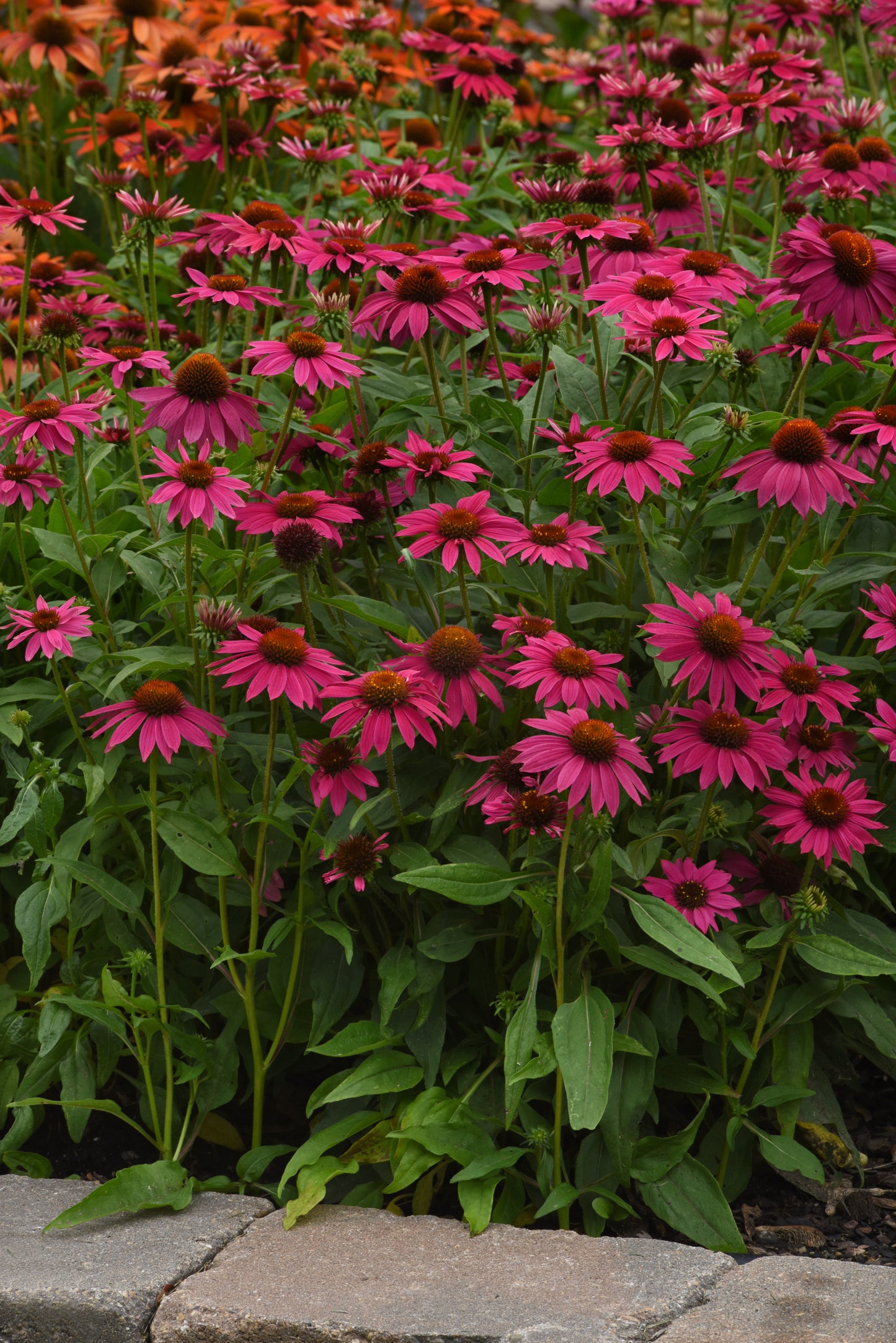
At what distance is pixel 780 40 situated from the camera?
341 centimetres

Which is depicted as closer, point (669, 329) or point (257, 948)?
point (669, 329)

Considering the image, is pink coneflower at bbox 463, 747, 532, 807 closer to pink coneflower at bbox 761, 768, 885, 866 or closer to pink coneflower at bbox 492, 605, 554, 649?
pink coneflower at bbox 492, 605, 554, 649

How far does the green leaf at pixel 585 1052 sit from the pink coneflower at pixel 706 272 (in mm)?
1046

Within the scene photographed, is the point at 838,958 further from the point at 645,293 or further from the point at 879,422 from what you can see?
the point at 645,293

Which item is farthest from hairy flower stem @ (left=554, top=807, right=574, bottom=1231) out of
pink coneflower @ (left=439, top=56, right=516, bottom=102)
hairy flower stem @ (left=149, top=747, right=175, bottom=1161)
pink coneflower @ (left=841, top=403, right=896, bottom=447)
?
pink coneflower @ (left=439, top=56, right=516, bottom=102)

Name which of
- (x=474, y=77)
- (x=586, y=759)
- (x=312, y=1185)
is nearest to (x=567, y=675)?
(x=586, y=759)

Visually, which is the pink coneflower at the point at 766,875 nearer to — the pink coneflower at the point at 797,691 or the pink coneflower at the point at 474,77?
the pink coneflower at the point at 797,691

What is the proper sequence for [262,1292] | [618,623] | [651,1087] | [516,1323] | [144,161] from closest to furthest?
[516,1323], [262,1292], [651,1087], [618,623], [144,161]

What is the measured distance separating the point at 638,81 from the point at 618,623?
122 cm

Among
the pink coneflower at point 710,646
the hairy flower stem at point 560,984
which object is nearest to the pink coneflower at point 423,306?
the pink coneflower at point 710,646

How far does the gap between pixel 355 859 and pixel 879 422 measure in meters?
0.99

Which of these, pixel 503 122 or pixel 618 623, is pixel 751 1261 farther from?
pixel 503 122

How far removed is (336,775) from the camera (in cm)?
182

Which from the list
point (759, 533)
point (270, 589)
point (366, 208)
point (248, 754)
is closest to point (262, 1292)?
point (248, 754)
